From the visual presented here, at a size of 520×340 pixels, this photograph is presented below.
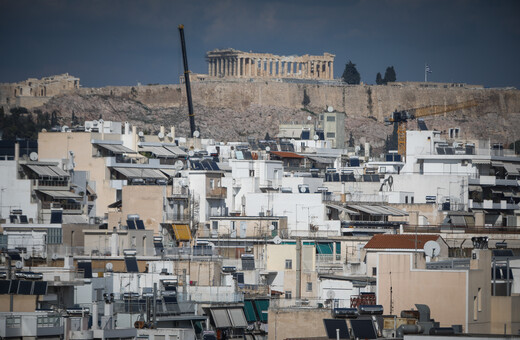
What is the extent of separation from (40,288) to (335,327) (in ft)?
21.0

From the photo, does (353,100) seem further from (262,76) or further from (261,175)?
(261,175)

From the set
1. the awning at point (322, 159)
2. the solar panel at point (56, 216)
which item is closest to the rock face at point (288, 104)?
the awning at point (322, 159)

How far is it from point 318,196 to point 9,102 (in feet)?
257

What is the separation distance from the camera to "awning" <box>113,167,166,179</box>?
51.2 meters

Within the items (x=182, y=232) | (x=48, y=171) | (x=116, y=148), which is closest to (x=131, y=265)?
(x=182, y=232)

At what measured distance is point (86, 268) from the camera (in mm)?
31500

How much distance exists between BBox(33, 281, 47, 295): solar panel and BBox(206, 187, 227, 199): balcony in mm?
19034

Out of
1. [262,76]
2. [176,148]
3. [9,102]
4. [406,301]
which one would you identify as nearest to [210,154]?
[176,148]

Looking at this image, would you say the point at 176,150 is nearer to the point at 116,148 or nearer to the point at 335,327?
the point at 116,148

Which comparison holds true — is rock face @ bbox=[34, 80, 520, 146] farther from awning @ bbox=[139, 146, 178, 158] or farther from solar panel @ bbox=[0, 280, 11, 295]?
solar panel @ bbox=[0, 280, 11, 295]

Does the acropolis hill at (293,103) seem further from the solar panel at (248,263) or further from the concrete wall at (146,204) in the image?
the solar panel at (248,263)

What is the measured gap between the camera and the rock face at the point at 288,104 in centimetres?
13800

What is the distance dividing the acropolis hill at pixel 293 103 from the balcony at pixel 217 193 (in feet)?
293

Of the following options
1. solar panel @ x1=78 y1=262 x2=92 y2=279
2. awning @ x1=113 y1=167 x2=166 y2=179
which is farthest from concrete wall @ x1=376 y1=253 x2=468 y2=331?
awning @ x1=113 y1=167 x2=166 y2=179
